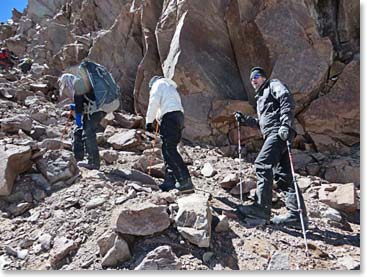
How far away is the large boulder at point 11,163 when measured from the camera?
225 inches

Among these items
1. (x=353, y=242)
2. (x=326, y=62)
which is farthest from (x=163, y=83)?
(x=326, y=62)

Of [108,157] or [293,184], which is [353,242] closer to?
[293,184]

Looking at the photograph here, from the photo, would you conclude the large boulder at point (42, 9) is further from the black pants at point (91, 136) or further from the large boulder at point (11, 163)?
the large boulder at point (11, 163)

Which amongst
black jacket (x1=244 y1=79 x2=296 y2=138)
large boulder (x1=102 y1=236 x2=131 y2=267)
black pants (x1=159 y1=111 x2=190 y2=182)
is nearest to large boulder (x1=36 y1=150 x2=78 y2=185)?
black pants (x1=159 y1=111 x2=190 y2=182)

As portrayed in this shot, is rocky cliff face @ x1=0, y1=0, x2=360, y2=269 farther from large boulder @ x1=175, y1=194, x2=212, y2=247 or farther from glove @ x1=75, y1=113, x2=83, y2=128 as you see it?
glove @ x1=75, y1=113, x2=83, y2=128

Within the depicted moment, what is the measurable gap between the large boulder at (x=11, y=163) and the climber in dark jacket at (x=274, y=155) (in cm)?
382

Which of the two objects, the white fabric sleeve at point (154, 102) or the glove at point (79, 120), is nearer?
the white fabric sleeve at point (154, 102)

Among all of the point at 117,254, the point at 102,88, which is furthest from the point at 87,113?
the point at 117,254

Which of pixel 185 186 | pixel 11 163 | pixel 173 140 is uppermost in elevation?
pixel 173 140

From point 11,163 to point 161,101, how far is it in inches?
109

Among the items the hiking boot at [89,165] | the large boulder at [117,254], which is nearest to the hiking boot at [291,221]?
the large boulder at [117,254]

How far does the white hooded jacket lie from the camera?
6.38 meters

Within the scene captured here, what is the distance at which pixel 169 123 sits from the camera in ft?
21.0

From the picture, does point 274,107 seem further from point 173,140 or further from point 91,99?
point 91,99
